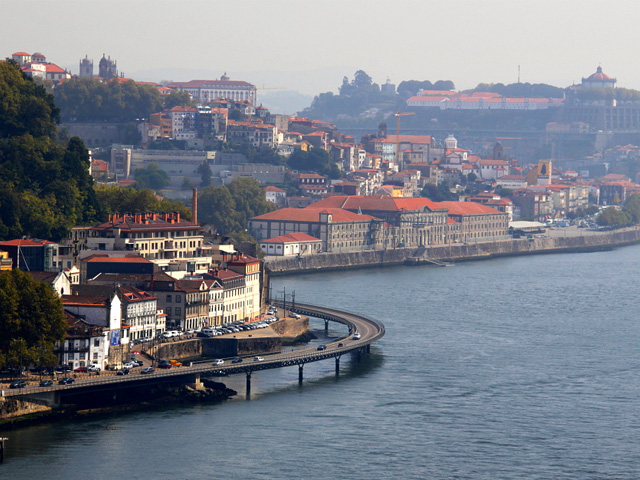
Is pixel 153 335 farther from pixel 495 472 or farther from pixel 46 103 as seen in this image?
pixel 46 103

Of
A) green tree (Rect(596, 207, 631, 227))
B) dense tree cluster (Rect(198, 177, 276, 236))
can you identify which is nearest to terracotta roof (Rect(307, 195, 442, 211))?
dense tree cluster (Rect(198, 177, 276, 236))

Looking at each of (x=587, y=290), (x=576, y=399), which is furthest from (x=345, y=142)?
(x=576, y=399)

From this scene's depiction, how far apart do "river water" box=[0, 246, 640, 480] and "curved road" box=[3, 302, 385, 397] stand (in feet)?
2.04

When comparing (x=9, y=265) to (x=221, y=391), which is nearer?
(x=221, y=391)

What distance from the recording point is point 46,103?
65.0 m

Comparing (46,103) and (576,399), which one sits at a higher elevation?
(46,103)

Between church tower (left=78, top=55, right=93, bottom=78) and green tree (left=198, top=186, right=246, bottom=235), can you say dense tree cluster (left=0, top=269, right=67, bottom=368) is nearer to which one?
green tree (left=198, top=186, right=246, bottom=235)

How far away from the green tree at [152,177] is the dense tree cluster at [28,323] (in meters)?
56.6

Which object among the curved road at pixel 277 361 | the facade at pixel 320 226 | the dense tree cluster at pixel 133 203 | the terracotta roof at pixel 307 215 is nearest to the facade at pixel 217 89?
the terracotta roof at pixel 307 215

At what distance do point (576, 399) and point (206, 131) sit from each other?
69.3m

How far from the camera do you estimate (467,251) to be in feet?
326

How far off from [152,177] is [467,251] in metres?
20.5

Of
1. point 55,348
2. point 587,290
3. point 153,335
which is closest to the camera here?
point 55,348

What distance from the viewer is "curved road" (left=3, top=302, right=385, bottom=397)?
3991cm
